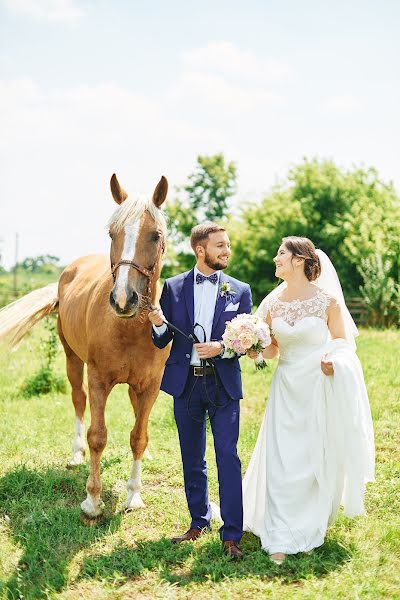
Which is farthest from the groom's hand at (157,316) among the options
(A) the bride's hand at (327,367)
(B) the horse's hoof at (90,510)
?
(B) the horse's hoof at (90,510)

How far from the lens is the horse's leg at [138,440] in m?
5.27

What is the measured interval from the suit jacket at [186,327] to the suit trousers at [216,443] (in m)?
0.09

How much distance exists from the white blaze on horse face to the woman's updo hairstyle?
3.80 ft

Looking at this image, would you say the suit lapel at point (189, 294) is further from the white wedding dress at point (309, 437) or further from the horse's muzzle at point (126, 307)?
the white wedding dress at point (309, 437)

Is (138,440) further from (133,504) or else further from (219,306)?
(219,306)

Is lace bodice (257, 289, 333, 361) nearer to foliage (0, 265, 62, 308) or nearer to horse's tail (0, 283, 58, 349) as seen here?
horse's tail (0, 283, 58, 349)

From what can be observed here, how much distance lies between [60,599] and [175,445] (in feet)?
11.3

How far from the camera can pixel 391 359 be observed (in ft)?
33.4

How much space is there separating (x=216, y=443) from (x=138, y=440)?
1.33 meters

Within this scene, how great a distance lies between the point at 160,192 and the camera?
15.6 feet

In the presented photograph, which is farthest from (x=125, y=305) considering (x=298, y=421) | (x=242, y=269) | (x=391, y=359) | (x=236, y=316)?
(x=242, y=269)

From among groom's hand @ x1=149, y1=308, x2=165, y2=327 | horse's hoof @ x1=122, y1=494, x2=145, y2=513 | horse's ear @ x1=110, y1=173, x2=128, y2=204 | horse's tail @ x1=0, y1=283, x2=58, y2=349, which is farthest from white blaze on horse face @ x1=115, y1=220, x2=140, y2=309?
horse's tail @ x1=0, y1=283, x2=58, y2=349

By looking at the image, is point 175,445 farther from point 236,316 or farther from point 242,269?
point 242,269

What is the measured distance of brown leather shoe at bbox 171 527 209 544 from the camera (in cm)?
447
